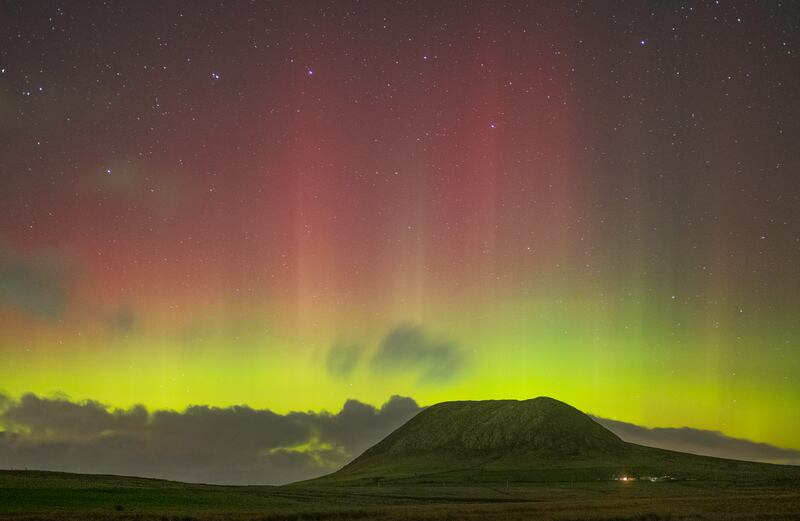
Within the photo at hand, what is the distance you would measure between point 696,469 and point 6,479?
17431 cm

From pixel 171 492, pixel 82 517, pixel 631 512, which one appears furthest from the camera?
pixel 171 492

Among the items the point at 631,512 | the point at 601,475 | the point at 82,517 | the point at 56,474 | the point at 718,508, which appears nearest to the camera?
the point at 82,517

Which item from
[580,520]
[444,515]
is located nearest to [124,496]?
[444,515]

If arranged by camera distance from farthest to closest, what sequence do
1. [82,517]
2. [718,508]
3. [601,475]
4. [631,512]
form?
[601,475]
[718,508]
[631,512]
[82,517]

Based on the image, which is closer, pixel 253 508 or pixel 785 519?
pixel 785 519

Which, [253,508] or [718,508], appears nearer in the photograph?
[718,508]

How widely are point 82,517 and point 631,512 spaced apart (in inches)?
1987

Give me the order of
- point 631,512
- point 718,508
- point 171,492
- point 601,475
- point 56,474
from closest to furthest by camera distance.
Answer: point 631,512 → point 718,508 → point 171,492 → point 56,474 → point 601,475

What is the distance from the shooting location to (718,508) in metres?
74.7

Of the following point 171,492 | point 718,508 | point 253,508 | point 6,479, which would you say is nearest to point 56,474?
point 6,479

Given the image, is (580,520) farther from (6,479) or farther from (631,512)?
(6,479)

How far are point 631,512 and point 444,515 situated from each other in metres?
18.2

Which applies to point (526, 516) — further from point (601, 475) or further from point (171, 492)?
point (601, 475)

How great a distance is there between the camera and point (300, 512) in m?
72.6
